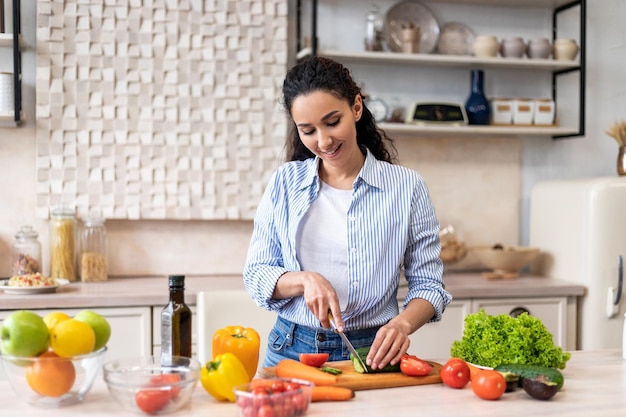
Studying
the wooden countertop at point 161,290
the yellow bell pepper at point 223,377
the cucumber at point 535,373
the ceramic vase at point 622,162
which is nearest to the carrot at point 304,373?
the yellow bell pepper at point 223,377

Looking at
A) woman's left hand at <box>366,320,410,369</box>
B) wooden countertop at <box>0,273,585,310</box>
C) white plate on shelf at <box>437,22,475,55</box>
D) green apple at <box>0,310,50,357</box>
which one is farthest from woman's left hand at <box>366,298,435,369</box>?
white plate on shelf at <box>437,22,475,55</box>

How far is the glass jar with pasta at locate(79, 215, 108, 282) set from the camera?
3.48 meters

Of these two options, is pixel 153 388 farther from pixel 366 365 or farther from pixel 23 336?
pixel 366 365

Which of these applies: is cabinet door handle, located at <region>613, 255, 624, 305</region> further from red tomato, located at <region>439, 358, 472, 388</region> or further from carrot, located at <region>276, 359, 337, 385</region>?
carrot, located at <region>276, 359, 337, 385</region>

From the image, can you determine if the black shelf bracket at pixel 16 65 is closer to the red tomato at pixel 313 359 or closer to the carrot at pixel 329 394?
the red tomato at pixel 313 359

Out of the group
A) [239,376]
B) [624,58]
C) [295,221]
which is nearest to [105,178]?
[295,221]

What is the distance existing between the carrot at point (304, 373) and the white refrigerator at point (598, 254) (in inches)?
85.3

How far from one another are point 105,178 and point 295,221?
69.3 inches

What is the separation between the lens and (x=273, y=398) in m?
1.48

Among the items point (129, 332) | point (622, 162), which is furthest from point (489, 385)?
point (622, 162)

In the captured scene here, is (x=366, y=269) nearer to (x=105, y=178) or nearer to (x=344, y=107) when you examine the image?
(x=344, y=107)

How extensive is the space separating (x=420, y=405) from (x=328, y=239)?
594 mm

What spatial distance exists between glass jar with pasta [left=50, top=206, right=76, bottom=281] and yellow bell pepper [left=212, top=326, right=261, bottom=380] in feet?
6.19

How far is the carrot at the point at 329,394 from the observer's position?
1.67 metres
